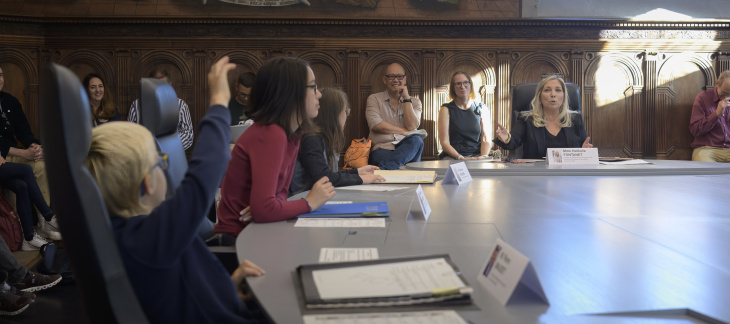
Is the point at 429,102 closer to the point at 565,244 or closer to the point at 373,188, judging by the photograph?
the point at 373,188

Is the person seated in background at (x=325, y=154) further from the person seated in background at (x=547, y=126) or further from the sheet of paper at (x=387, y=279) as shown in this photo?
the person seated in background at (x=547, y=126)

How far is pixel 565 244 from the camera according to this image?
1326 millimetres

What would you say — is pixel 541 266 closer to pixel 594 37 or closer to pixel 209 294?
pixel 209 294

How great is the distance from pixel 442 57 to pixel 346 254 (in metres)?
4.98

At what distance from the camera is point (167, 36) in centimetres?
581

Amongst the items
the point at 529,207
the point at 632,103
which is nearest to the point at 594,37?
the point at 632,103

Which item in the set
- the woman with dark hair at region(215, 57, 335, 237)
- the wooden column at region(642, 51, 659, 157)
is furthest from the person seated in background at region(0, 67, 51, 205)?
the wooden column at region(642, 51, 659, 157)

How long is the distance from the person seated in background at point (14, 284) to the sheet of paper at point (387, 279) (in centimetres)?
223

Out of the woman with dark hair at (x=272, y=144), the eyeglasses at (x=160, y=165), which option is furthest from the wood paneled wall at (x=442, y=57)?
the eyeglasses at (x=160, y=165)

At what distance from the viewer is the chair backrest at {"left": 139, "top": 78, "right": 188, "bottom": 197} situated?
1.66 meters

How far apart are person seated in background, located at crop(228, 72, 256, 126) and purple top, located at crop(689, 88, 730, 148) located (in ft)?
13.4

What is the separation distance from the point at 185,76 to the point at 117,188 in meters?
5.02

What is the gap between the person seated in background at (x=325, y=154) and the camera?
244 centimetres

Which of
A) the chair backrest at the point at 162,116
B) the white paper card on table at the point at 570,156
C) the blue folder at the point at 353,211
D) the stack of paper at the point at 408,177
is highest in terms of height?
the chair backrest at the point at 162,116
